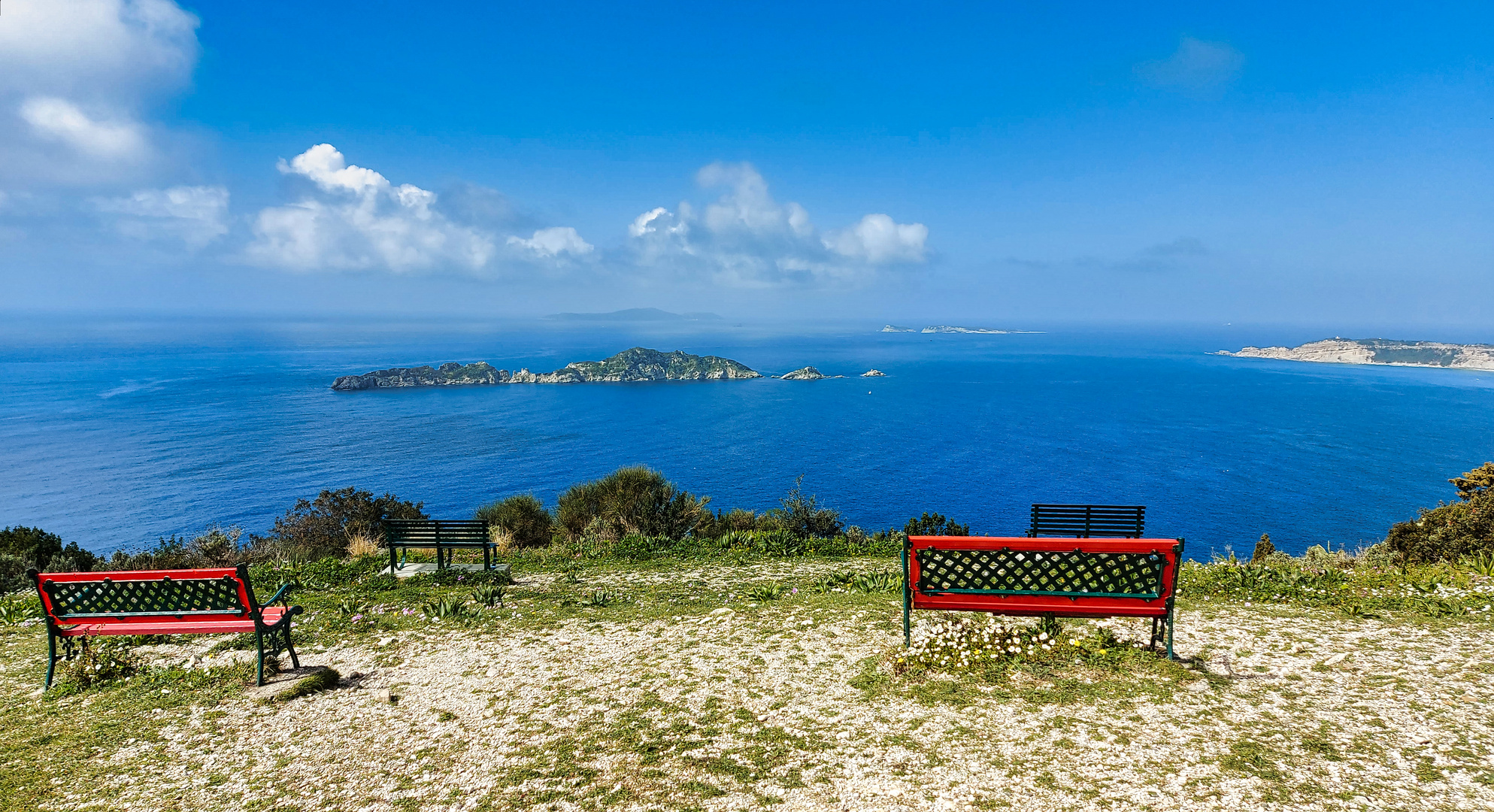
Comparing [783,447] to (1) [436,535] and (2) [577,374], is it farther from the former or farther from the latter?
(2) [577,374]

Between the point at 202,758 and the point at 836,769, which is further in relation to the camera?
the point at 202,758

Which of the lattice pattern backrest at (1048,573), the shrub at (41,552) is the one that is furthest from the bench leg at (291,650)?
the shrub at (41,552)

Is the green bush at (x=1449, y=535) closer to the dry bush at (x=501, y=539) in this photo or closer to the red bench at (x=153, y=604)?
the red bench at (x=153, y=604)

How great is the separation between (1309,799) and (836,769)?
2917 mm

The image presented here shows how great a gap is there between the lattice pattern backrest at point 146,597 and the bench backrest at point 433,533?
17.1 ft

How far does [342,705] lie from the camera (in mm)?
6211

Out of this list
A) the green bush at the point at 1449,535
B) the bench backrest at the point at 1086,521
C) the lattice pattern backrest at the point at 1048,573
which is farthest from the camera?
the bench backrest at the point at 1086,521

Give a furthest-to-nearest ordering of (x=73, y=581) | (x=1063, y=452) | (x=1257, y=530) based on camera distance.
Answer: (x=1063, y=452) < (x=1257, y=530) < (x=73, y=581)

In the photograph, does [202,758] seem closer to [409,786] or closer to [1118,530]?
[409,786]

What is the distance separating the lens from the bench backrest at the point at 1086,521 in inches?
477

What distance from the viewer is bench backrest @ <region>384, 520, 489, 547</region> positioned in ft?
39.6

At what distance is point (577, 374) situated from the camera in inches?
6196

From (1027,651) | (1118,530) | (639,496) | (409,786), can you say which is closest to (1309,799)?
(1027,651)

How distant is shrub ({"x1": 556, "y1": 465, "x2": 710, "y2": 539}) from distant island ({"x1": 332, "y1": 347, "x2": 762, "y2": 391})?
138080mm
